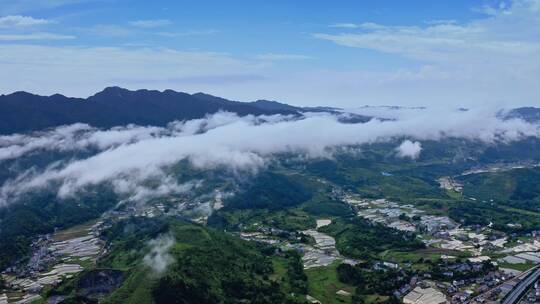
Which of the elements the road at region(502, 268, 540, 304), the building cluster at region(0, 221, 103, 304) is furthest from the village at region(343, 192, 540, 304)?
the building cluster at region(0, 221, 103, 304)

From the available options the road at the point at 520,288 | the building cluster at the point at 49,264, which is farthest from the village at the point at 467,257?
the building cluster at the point at 49,264

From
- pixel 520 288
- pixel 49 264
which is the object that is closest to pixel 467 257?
pixel 520 288

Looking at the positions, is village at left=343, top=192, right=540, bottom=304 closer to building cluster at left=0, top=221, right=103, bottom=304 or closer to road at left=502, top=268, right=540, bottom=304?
road at left=502, top=268, right=540, bottom=304

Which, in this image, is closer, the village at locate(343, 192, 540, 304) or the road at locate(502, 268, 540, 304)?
the road at locate(502, 268, 540, 304)

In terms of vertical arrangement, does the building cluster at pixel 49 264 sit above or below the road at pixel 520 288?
below

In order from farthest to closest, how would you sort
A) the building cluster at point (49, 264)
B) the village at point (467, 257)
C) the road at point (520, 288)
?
1. the building cluster at point (49, 264)
2. the village at point (467, 257)
3. the road at point (520, 288)

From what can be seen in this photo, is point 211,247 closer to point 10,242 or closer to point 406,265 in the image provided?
point 406,265

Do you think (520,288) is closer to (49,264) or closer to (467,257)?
(467,257)

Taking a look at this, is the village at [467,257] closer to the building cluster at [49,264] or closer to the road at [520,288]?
the road at [520,288]
